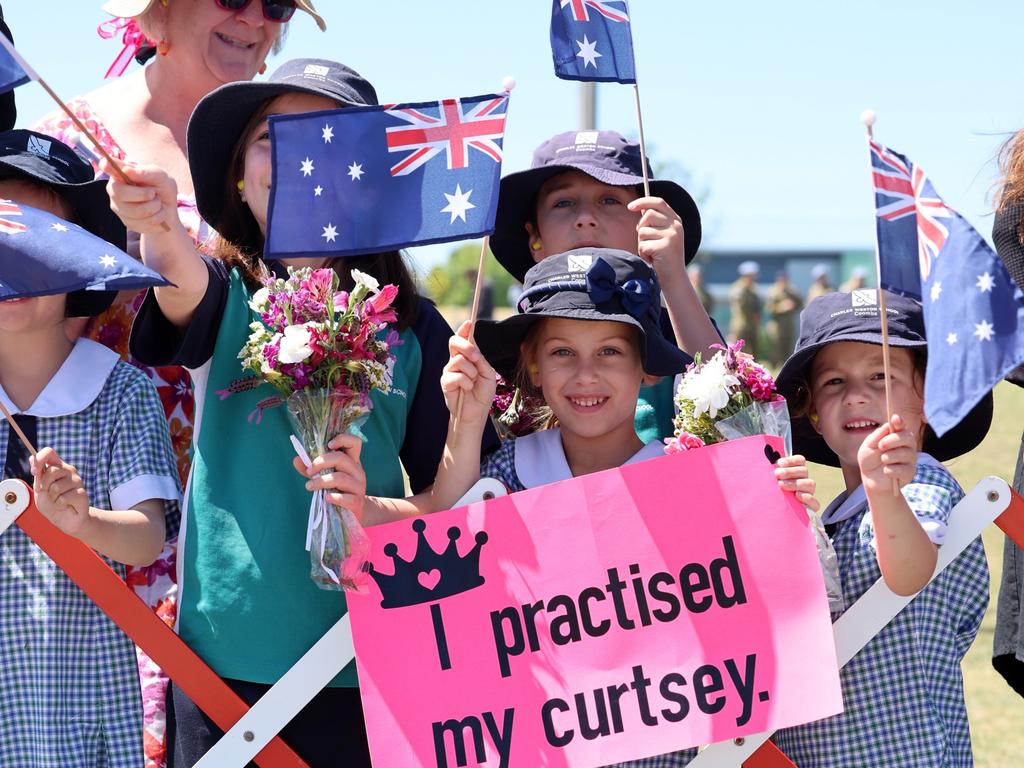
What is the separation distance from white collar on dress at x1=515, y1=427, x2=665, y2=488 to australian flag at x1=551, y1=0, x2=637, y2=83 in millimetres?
1130

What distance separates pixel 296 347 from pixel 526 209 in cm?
169

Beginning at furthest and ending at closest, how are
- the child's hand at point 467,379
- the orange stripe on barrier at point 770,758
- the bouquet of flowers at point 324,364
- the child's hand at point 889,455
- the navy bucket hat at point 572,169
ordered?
1. the navy bucket hat at point 572,169
2. the child's hand at point 467,379
3. the orange stripe on barrier at point 770,758
4. the bouquet of flowers at point 324,364
5. the child's hand at point 889,455

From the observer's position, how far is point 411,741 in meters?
3.30

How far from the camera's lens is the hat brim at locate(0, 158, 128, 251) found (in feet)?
12.0

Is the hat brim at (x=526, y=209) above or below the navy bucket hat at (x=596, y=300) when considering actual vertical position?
above

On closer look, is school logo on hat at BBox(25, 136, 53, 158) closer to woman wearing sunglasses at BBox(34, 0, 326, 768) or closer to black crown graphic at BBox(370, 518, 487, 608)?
woman wearing sunglasses at BBox(34, 0, 326, 768)

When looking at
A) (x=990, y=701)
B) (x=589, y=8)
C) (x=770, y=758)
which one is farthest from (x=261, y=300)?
(x=990, y=701)

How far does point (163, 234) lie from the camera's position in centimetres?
319

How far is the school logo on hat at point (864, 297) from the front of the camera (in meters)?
3.76

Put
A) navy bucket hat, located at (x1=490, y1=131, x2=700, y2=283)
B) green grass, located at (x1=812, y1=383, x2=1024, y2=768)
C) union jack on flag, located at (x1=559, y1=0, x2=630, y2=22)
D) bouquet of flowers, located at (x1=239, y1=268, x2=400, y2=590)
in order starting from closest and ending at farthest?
bouquet of flowers, located at (x1=239, y1=268, x2=400, y2=590) → union jack on flag, located at (x1=559, y1=0, x2=630, y2=22) → navy bucket hat, located at (x1=490, y1=131, x2=700, y2=283) → green grass, located at (x1=812, y1=383, x2=1024, y2=768)

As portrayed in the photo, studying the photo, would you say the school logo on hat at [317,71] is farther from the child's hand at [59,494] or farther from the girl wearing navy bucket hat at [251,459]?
the child's hand at [59,494]

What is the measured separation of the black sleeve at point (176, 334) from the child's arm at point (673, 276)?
1.35 m

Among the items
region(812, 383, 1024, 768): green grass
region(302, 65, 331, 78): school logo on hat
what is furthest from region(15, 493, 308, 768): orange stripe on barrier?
region(812, 383, 1024, 768): green grass

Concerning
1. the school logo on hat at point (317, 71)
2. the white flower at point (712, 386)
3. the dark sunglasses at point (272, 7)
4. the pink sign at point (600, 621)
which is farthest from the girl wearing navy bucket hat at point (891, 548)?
the dark sunglasses at point (272, 7)
